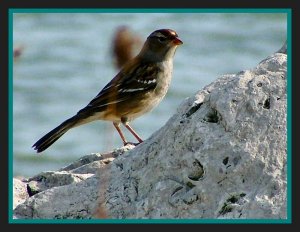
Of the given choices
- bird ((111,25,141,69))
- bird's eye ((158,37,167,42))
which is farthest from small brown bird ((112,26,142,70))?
bird's eye ((158,37,167,42))

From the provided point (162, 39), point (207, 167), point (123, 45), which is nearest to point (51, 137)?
point (162, 39)

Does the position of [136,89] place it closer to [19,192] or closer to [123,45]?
[19,192]

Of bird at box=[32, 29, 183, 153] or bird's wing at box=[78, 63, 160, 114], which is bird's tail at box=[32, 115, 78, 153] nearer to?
bird at box=[32, 29, 183, 153]

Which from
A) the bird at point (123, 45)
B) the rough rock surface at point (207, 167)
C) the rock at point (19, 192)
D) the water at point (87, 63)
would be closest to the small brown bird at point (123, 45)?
the bird at point (123, 45)

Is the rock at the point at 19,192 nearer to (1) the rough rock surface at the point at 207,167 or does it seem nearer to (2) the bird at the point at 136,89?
(1) the rough rock surface at the point at 207,167

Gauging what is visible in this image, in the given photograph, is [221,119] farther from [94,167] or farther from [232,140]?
[94,167]

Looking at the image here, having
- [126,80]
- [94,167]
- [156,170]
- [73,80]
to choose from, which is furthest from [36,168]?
[156,170]
